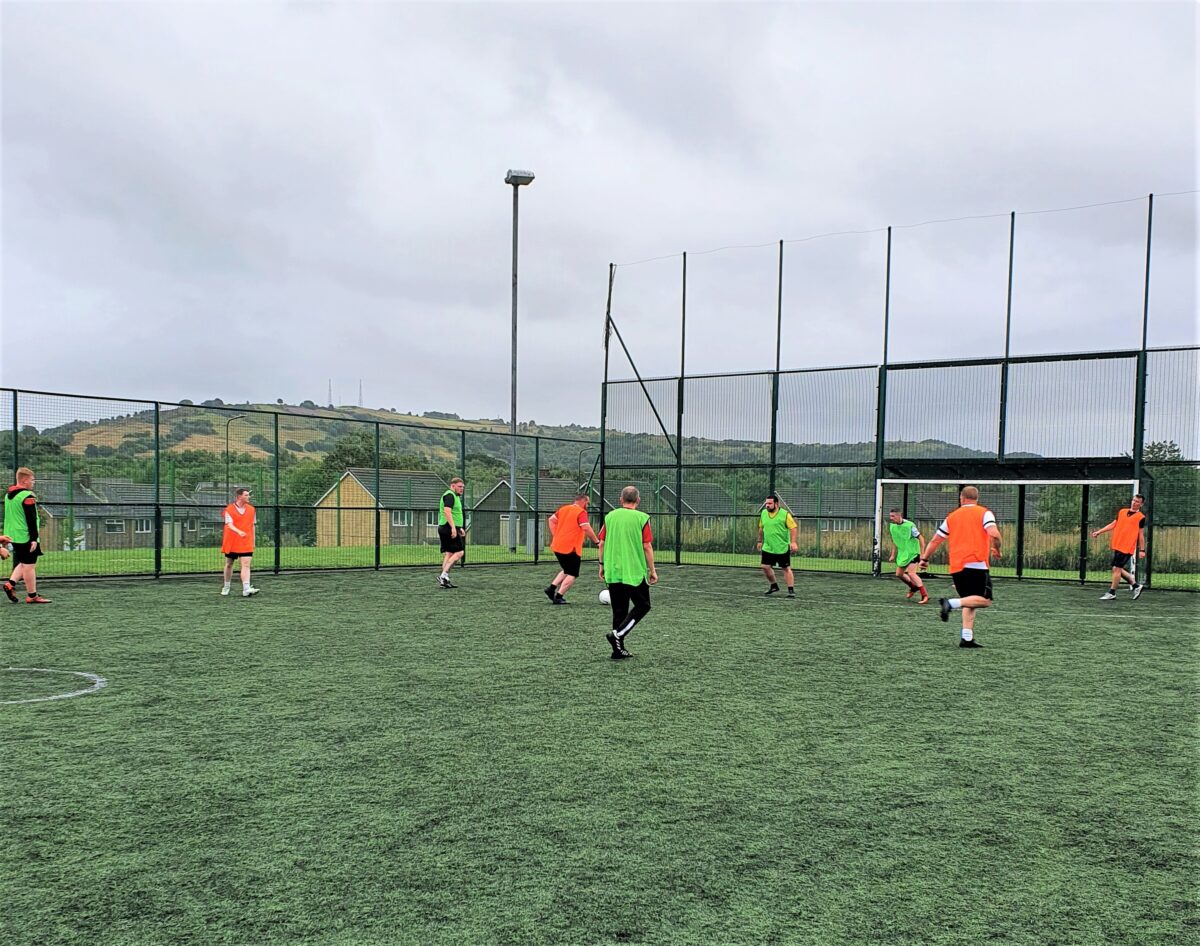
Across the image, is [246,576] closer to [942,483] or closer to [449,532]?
[449,532]

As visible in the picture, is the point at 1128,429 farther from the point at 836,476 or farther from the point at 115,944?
the point at 115,944

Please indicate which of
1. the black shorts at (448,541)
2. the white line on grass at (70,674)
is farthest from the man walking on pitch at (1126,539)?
the white line on grass at (70,674)

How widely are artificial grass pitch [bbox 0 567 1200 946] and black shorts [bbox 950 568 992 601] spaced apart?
25.4 inches

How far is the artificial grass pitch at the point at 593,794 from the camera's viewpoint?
143 inches

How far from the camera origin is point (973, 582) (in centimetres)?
1082

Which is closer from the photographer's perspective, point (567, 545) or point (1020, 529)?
point (567, 545)

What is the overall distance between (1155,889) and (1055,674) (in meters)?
5.33

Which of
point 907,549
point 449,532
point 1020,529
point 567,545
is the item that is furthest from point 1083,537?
point 449,532

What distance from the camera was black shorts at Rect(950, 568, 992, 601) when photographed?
10.8 m

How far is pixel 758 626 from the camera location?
1223 cm

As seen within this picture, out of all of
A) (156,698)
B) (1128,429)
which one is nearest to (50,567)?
(156,698)

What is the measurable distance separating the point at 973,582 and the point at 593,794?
7153mm

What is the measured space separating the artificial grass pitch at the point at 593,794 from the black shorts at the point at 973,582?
2.11 ft

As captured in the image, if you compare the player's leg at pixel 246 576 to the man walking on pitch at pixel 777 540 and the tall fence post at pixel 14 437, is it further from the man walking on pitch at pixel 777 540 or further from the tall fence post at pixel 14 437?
the man walking on pitch at pixel 777 540
